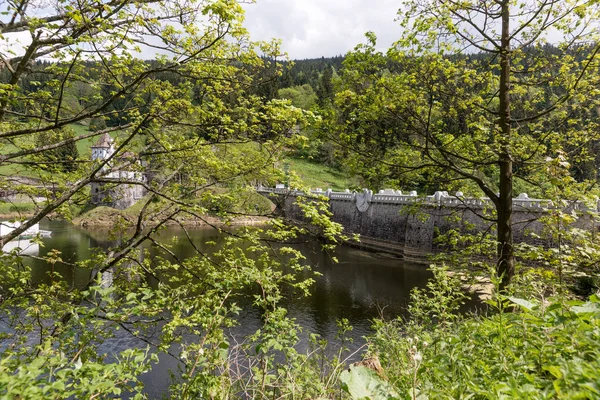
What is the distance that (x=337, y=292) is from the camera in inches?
803

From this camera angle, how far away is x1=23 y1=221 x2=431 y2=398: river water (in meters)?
13.3

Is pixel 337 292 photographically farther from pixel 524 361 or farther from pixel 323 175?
pixel 323 175

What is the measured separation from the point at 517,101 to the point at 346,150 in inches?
145

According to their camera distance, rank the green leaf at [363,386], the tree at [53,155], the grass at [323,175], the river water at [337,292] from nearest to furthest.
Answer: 1. the green leaf at [363,386]
2. the tree at [53,155]
3. the river water at [337,292]
4. the grass at [323,175]

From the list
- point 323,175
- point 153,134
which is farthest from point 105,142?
point 323,175

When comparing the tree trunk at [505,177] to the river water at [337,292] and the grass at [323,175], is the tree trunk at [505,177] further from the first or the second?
the grass at [323,175]

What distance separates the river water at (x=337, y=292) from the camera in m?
13.3

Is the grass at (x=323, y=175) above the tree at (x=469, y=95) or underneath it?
underneath

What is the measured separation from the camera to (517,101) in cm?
744

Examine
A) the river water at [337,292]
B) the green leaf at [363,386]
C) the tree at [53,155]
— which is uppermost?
the tree at [53,155]

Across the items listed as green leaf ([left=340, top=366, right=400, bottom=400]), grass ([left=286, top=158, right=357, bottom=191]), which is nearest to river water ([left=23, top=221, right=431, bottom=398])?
green leaf ([left=340, top=366, right=400, bottom=400])

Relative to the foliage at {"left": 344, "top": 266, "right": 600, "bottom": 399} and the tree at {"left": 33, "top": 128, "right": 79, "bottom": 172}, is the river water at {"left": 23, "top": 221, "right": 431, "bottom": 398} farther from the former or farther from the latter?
the foliage at {"left": 344, "top": 266, "right": 600, "bottom": 399}

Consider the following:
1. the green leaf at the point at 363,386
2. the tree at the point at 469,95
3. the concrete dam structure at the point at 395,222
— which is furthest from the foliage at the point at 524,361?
the concrete dam structure at the point at 395,222

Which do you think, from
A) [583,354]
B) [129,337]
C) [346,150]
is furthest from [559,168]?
[129,337]
